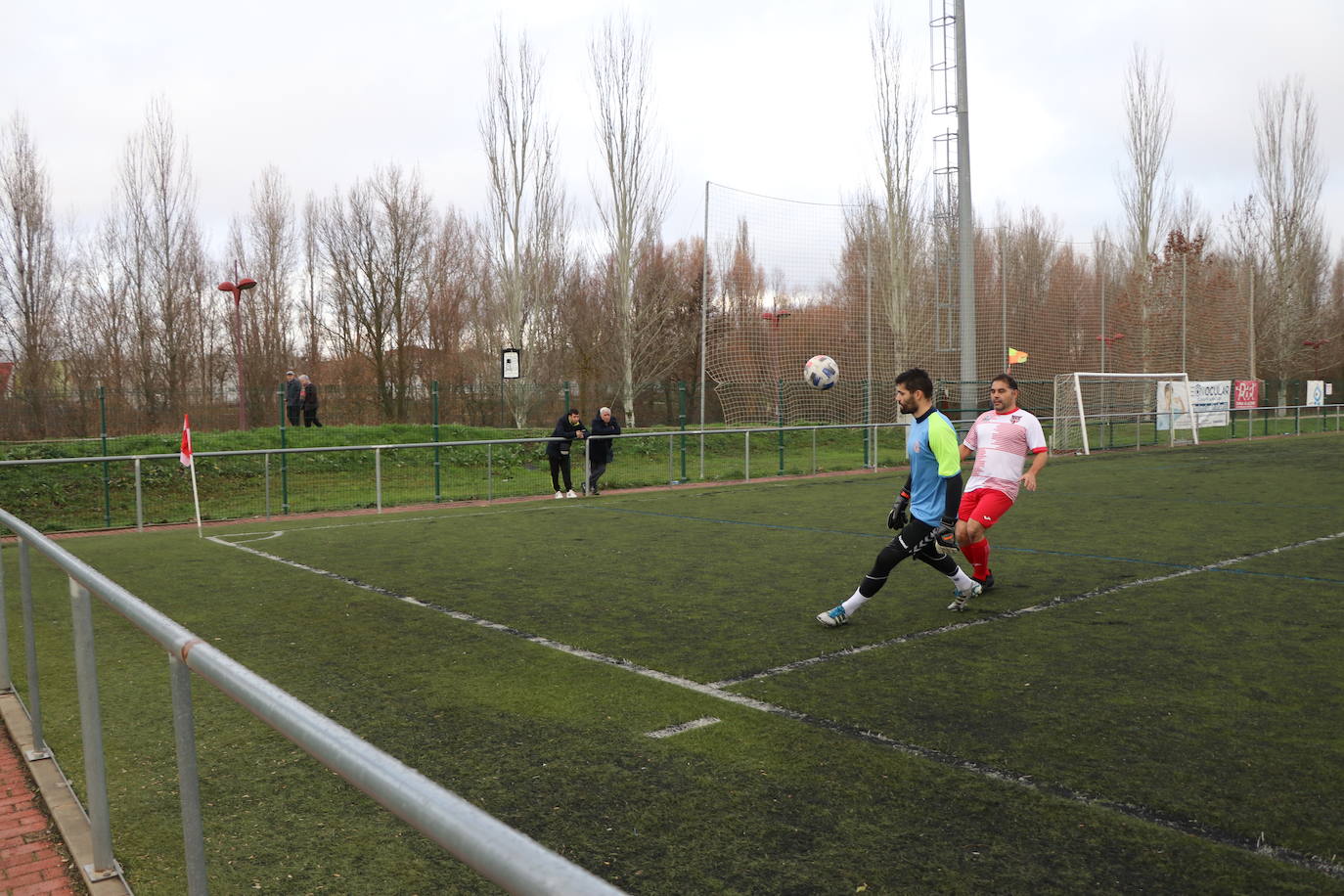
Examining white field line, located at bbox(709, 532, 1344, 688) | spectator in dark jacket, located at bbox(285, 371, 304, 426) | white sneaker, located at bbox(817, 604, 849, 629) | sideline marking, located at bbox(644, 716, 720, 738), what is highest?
spectator in dark jacket, located at bbox(285, 371, 304, 426)

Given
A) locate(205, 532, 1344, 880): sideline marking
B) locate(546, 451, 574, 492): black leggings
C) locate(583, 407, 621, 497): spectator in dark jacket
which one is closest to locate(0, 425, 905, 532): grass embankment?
locate(546, 451, 574, 492): black leggings

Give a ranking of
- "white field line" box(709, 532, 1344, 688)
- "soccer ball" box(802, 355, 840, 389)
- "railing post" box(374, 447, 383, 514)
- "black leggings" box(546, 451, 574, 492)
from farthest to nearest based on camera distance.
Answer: "soccer ball" box(802, 355, 840, 389) → "black leggings" box(546, 451, 574, 492) → "railing post" box(374, 447, 383, 514) → "white field line" box(709, 532, 1344, 688)

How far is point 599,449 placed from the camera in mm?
17781

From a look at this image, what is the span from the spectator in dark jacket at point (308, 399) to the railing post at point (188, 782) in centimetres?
2114

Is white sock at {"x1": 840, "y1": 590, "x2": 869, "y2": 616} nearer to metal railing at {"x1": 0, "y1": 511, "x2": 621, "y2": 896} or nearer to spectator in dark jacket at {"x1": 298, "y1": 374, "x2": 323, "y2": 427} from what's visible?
→ metal railing at {"x1": 0, "y1": 511, "x2": 621, "y2": 896}

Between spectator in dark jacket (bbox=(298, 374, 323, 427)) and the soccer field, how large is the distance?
12.7 m

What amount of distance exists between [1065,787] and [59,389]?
23510 mm

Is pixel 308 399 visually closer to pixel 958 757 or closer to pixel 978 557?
pixel 978 557

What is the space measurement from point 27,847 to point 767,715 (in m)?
3.05

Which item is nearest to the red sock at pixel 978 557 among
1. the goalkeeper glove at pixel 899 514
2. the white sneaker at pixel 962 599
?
the white sneaker at pixel 962 599

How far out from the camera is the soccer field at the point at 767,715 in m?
3.39

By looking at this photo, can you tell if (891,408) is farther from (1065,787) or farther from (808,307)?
(1065,787)

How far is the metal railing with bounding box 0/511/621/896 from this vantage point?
1.13 metres

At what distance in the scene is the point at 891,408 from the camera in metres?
26.0
